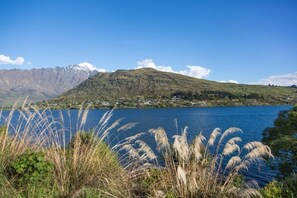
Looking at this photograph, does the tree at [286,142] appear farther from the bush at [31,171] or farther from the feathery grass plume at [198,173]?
the bush at [31,171]

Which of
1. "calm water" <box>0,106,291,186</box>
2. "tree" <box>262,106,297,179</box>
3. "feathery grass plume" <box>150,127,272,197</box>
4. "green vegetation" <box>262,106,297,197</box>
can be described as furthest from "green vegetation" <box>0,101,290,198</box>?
"calm water" <box>0,106,291,186</box>

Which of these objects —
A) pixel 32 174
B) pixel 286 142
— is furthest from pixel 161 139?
pixel 286 142

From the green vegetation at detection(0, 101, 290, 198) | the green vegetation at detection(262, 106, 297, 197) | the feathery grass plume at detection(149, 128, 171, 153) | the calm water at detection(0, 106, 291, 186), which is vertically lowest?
the calm water at detection(0, 106, 291, 186)

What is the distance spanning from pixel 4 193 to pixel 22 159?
861mm

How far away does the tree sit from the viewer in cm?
1750

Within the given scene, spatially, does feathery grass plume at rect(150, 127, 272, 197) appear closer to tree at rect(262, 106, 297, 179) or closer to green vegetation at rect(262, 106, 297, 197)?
green vegetation at rect(262, 106, 297, 197)

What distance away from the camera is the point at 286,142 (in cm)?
1747

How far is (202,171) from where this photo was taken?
246 inches

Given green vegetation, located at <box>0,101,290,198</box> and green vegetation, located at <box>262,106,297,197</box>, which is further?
green vegetation, located at <box>262,106,297,197</box>

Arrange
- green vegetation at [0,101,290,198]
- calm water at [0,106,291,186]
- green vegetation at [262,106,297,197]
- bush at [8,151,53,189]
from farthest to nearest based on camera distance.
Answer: calm water at [0,106,291,186] < green vegetation at [262,106,297,197] < bush at [8,151,53,189] < green vegetation at [0,101,290,198]

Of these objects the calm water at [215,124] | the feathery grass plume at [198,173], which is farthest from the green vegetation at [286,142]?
the feathery grass plume at [198,173]

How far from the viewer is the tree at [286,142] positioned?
17.5 metres

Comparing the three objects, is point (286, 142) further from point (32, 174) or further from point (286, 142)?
point (32, 174)

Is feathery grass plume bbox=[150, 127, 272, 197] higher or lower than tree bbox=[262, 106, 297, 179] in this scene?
higher
